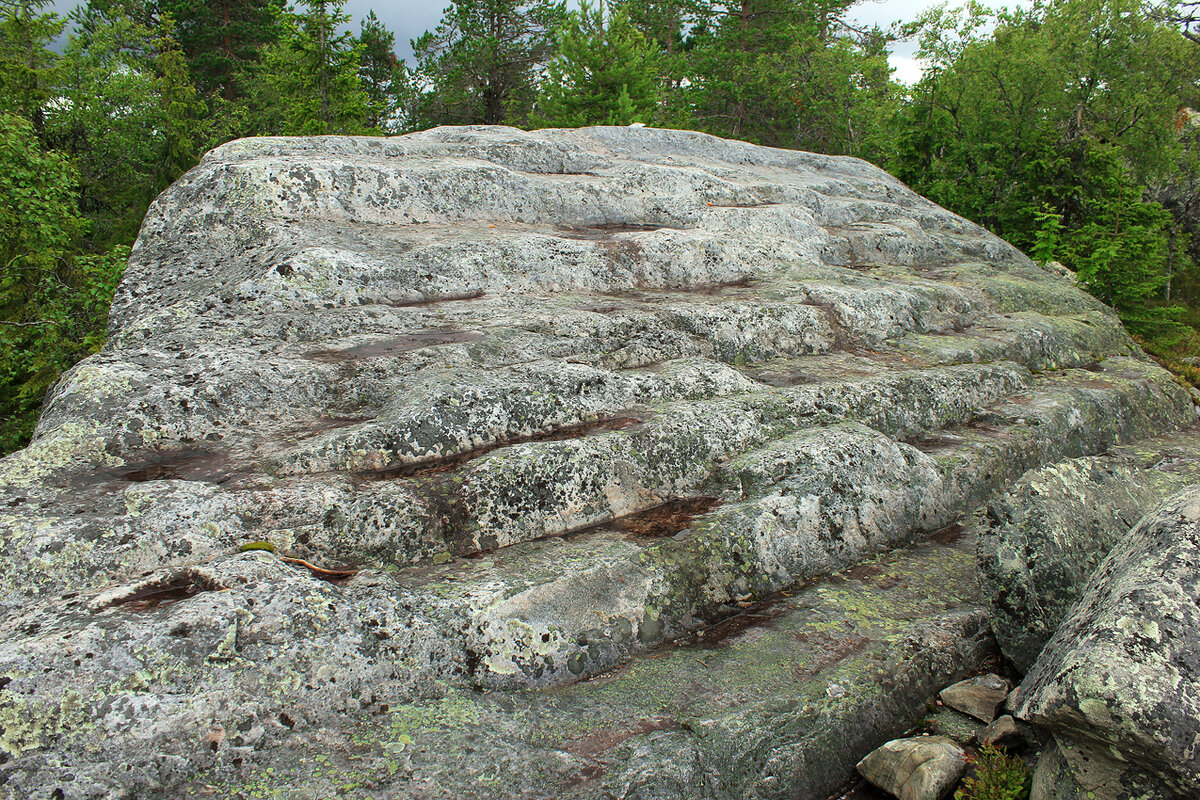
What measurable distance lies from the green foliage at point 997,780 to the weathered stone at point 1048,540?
4.69 feet

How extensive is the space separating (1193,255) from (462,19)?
46.1 meters

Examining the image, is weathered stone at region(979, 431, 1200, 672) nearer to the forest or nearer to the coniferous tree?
the forest

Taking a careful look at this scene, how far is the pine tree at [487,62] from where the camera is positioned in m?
44.3

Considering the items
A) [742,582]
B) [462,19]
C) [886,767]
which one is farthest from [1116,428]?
[462,19]

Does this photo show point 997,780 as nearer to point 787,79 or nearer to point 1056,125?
point 1056,125

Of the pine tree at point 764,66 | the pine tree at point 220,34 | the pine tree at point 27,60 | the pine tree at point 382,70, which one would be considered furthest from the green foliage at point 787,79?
the pine tree at point 27,60

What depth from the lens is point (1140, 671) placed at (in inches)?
145

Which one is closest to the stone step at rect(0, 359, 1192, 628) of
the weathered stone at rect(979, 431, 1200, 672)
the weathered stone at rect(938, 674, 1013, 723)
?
the weathered stone at rect(979, 431, 1200, 672)

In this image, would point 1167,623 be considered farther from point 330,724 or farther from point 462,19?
point 462,19

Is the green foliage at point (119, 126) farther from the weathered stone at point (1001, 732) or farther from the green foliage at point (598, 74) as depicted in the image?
the weathered stone at point (1001, 732)

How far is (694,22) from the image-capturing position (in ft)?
181

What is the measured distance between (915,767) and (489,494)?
4000 millimetres

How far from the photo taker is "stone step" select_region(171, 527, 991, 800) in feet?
13.0

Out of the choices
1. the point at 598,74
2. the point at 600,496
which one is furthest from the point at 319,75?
the point at 600,496
